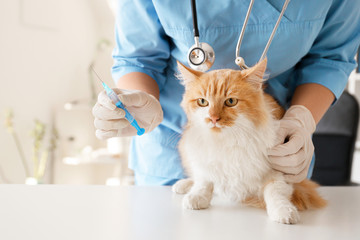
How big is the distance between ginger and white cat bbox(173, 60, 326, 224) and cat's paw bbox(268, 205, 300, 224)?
0.20 feet

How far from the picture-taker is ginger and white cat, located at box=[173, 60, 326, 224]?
83 centimetres

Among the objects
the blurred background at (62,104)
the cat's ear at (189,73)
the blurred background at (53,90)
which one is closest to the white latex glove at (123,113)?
the cat's ear at (189,73)

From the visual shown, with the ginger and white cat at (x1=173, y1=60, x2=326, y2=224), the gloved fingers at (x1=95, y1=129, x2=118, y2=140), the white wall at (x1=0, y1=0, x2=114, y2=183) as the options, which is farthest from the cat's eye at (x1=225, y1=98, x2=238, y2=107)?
the white wall at (x1=0, y1=0, x2=114, y2=183)

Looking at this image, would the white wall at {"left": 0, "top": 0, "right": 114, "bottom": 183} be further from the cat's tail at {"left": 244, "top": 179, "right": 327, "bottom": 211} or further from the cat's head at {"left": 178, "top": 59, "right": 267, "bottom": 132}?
the cat's tail at {"left": 244, "top": 179, "right": 327, "bottom": 211}

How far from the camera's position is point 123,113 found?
83 cm

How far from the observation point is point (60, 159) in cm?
323

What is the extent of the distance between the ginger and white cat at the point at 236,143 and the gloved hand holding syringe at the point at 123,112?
5.1 inches

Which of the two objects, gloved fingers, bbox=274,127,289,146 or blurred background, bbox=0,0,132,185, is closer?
gloved fingers, bbox=274,127,289,146

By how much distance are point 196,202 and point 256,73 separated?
0.34 metres

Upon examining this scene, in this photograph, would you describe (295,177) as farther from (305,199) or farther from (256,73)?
(256,73)

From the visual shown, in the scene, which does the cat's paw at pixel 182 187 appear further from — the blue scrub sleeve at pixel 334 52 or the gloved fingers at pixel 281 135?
the blue scrub sleeve at pixel 334 52

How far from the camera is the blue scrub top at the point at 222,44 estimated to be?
97 centimetres

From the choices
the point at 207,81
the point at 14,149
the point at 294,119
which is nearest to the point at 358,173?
the point at 294,119

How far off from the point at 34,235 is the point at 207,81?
528mm
